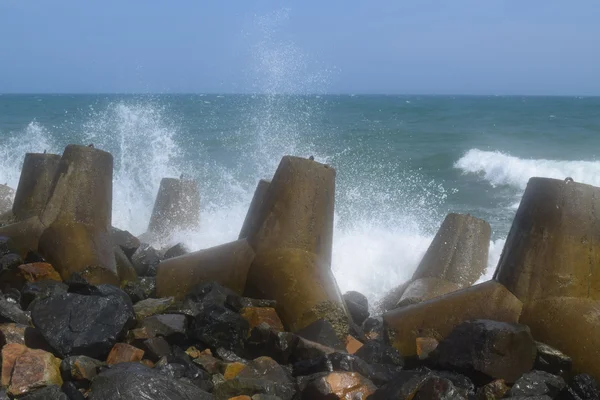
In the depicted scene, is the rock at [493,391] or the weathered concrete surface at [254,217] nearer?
the rock at [493,391]

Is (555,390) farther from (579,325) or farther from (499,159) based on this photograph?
(499,159)

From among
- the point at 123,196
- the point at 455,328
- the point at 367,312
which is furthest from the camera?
the point at 123,196

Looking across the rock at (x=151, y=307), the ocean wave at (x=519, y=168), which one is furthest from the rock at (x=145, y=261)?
the ocean wave at (x=519, y=168)

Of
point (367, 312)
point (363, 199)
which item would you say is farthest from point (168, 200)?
point (363, 199)

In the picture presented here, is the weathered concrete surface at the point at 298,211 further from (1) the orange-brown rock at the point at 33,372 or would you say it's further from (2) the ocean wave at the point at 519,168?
(2) the ocean wave at the point at 519,168

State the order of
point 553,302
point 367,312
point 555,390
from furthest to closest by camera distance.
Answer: point 367,312 → point 553,302 → point 555,390

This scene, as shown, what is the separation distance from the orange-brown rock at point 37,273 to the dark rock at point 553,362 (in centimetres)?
367

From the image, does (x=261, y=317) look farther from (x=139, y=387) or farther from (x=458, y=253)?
(x=458, y=253)

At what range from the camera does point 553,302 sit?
16.1 ft

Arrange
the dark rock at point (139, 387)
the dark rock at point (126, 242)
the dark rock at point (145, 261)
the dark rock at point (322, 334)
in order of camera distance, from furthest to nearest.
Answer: the dark rock at point (126, 242), the dark rock at point (145, 261), the dark rock at point (322, 334), the dark rock at point (139, 387)

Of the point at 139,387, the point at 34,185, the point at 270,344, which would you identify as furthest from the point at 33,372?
the point at 34,185

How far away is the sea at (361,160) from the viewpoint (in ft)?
30.9

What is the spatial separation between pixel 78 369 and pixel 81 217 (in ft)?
8.38

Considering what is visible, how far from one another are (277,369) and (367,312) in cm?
222
